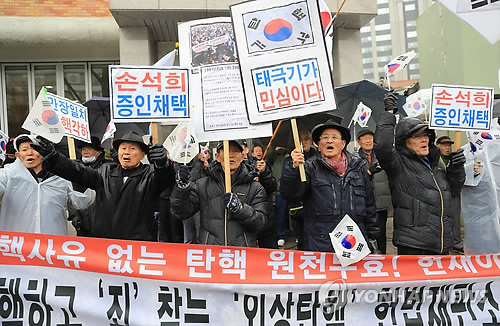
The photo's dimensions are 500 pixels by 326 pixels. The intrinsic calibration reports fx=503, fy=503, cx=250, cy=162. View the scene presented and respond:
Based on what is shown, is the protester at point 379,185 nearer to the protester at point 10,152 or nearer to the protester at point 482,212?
the protester at point 482,212

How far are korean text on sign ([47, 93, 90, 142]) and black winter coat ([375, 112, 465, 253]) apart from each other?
8.99 ft

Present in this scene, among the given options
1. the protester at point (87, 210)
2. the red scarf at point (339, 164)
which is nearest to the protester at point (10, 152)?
the protester at point (87, 210)

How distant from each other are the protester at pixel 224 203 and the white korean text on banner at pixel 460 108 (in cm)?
175

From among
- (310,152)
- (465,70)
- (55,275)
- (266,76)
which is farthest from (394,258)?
(465,70)

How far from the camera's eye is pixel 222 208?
4.08 m

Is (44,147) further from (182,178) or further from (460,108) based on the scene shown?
(460,108)

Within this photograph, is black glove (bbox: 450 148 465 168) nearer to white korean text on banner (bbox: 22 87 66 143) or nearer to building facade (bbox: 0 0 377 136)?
white korean text on banner (bbox: 22 87 66 143)

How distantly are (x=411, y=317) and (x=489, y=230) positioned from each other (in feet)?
6.89

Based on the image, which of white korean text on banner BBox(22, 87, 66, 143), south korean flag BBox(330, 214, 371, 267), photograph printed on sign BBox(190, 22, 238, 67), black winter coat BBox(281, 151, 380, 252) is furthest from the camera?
photograph printed on sign BBox(190, 22, 238, 67)

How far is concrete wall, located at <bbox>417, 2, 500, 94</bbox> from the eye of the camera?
10.4m

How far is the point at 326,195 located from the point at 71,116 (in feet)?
8.23

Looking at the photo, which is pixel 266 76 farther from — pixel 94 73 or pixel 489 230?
pixel 94 73

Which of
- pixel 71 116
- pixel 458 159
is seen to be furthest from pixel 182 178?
pixel 458 159

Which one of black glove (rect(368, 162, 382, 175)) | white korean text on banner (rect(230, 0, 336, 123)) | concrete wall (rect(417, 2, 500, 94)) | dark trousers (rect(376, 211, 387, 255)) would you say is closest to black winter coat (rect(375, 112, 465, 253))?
white korean text on banner (rect(230, 0, 336, 123))
